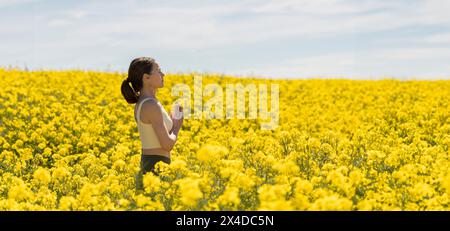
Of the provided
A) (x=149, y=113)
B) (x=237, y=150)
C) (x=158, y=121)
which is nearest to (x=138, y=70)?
(x=149, y=113)

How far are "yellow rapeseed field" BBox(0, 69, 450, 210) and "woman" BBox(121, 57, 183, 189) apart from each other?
0.31 meters

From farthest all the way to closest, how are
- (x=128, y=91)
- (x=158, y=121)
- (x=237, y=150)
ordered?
(x=237, y=150)
(x=128, y=91)
(x=158, y=121)

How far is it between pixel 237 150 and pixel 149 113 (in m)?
2.45

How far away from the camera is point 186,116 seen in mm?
19469

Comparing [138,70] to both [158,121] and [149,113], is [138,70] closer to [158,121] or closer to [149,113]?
[149,113]

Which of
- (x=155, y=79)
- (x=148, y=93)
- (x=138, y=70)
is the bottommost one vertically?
(x=148, y=93)

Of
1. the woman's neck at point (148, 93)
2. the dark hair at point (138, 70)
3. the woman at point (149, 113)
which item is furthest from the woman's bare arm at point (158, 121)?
the dark hair at point (138, 70)

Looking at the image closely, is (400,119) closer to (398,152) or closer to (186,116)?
(186,116)

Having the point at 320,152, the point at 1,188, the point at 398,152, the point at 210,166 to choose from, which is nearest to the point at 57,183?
the point at 1,188

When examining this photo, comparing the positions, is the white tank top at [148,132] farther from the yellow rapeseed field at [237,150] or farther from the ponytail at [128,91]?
the yellow rapeseed field at [237,150]

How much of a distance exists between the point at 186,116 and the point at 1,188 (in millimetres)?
10878

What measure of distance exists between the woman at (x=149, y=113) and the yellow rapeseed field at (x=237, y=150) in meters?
0.31

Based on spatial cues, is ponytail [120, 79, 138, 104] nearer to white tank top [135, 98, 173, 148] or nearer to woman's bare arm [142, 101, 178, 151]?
white tank top [135, 98, 173, 148]

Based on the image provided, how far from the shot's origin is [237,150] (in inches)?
354
